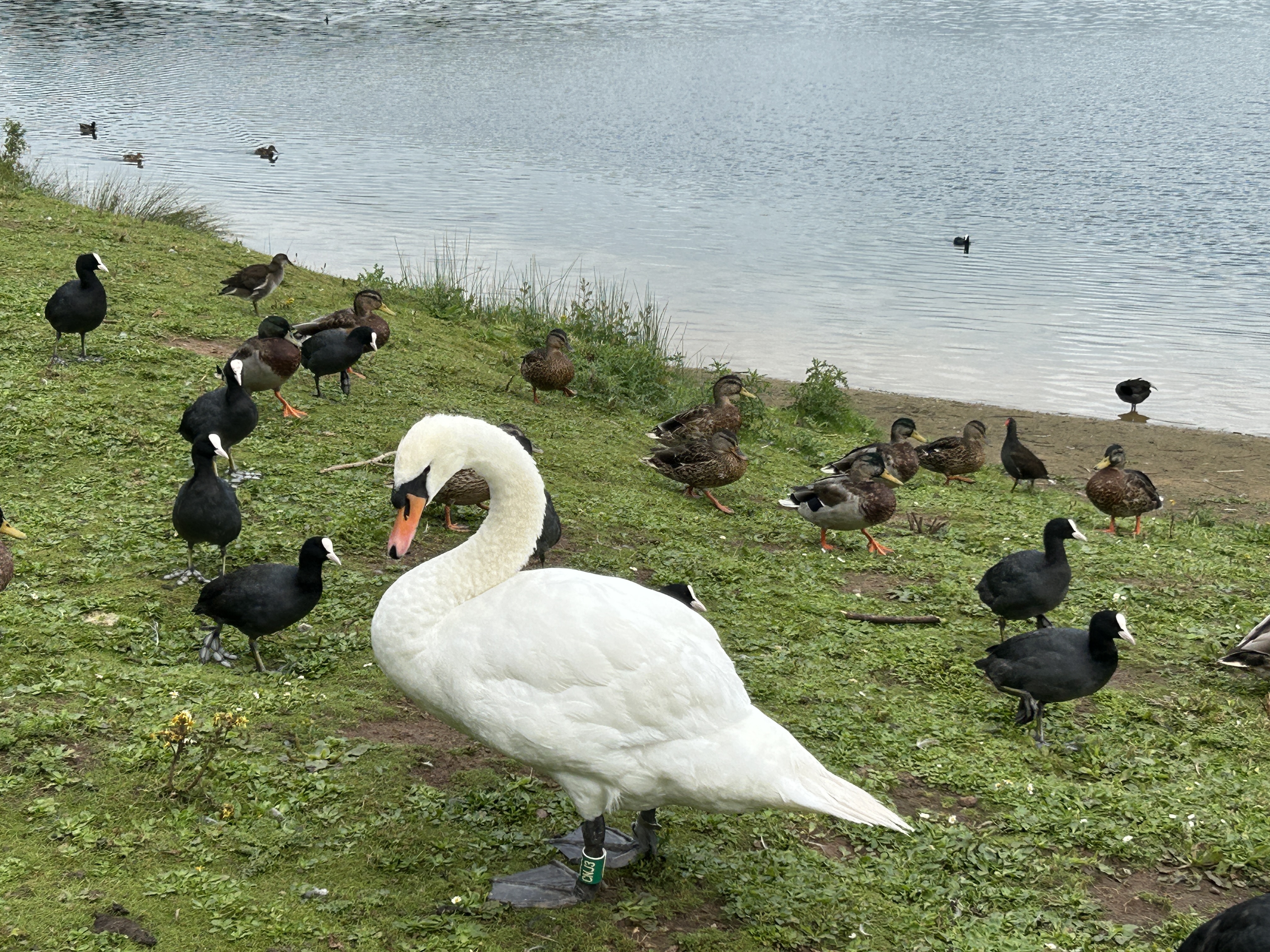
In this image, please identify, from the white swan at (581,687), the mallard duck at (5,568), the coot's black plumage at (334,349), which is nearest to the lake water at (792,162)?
the coot's black plumage at (334,349)

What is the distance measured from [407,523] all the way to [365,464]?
493cm

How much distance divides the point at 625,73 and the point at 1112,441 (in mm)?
39667

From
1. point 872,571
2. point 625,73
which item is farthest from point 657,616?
point 625,73

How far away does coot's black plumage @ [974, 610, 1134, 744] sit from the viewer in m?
6.69

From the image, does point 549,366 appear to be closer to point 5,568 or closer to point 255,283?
point 255,283

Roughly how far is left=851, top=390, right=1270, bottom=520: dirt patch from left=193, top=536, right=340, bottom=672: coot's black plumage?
32.7ft

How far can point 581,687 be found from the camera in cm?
458

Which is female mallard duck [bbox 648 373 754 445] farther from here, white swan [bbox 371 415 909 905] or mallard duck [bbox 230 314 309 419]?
white swan [bbox 371 415 909 905]

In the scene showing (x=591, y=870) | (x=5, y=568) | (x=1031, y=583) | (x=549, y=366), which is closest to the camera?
(x=591, y=870)

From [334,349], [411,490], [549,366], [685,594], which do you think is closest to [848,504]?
[685,594]

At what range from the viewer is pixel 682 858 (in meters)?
5.16

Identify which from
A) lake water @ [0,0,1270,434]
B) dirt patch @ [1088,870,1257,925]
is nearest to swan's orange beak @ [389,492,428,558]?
dirt patch @ [1088,870,1257,925]

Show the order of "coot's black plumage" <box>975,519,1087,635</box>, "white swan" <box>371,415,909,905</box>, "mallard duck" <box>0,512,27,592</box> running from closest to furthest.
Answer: "white swan" <box>371,415,909,905</box> → "mallard duck" <box>0,512,27,592</box> → "coot's black plumage" <box>975,519,1087,635</box>

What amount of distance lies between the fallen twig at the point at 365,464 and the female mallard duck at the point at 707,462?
108 inches
